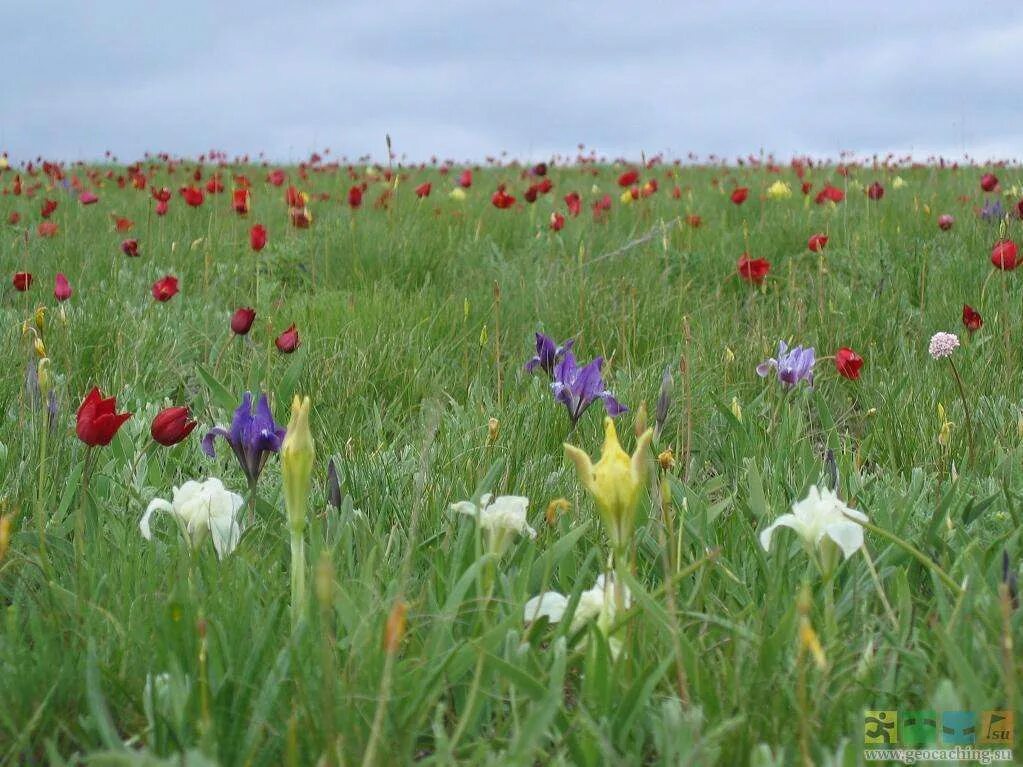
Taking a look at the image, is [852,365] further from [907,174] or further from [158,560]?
[907,174]

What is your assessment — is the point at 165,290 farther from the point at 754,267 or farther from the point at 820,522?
the point at 820,522

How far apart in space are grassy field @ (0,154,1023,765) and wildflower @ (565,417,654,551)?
0.01 m

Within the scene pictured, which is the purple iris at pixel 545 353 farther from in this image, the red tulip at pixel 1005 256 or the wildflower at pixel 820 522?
the red tulip at pixel 1005 256

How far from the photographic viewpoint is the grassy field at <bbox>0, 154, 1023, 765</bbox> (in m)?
1.26

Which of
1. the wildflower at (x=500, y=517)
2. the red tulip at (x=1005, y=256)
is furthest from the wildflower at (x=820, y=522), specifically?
the red tulip at (x=1005, y=256)

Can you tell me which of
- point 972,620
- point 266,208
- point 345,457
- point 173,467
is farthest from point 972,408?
point 266,208

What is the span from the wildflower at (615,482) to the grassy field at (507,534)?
0.01 metres

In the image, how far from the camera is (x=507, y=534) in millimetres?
1614

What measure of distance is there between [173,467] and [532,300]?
186 cm

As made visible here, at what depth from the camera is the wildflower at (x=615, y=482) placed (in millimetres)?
1240

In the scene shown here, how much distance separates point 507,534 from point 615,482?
0.41 metres

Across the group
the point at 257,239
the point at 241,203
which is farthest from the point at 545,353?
the point at 241,203

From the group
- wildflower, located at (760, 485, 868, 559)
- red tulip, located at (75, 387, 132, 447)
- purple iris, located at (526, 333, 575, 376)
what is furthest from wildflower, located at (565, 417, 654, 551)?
purple iris, located at (526, 333, 575, 376)

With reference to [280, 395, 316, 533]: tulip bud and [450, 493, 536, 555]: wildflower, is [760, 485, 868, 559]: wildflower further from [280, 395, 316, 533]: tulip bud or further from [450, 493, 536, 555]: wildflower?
[280, 395, 316, 533]: tulip bud
